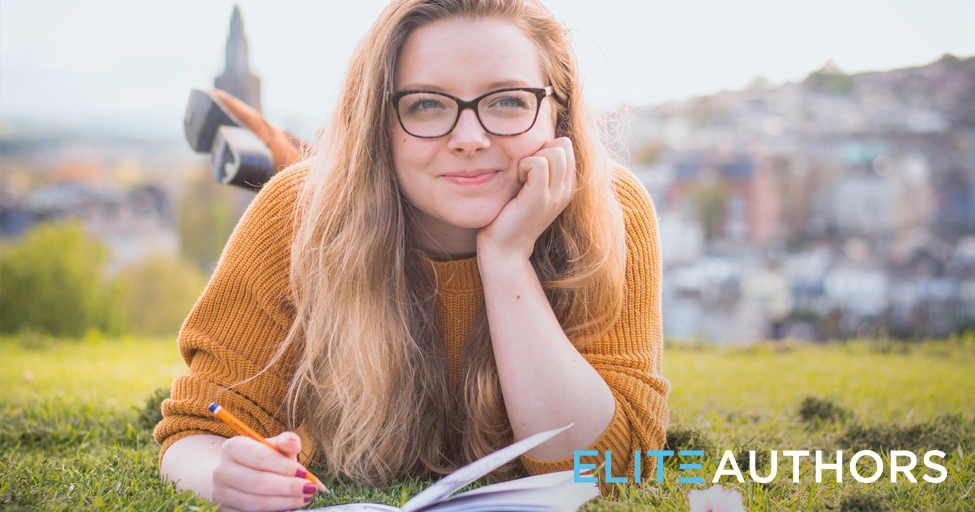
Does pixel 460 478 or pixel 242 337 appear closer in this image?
pixel 460 478

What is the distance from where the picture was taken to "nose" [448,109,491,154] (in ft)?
4.35

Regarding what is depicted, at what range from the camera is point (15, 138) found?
36.7 meters

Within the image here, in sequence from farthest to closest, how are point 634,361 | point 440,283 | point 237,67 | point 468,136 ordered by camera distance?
point 237,67, point 440,283, point 634,361, point 468,136

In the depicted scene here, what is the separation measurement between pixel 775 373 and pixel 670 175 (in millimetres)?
51836

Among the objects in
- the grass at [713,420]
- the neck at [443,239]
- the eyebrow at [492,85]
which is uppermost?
the eyebrow at [492,85]

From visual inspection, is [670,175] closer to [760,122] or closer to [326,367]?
[760,122]

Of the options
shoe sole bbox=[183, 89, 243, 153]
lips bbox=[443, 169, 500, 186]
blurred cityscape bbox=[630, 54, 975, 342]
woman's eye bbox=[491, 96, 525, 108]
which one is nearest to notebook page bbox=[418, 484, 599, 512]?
lips bbox=[443, 169, 500, 186]

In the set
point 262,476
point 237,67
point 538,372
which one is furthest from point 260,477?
point 237,67

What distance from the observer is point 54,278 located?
14.1 meters

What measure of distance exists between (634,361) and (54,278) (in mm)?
16046

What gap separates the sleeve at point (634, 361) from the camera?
1378 mm

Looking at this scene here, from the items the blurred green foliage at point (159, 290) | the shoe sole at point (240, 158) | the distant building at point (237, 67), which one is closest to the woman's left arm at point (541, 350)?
the shoe sole at point (240, 158)

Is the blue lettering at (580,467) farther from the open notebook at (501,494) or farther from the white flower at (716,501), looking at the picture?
the white flower at (716,501)

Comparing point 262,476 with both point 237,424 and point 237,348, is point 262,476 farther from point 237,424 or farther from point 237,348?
point 237,348
